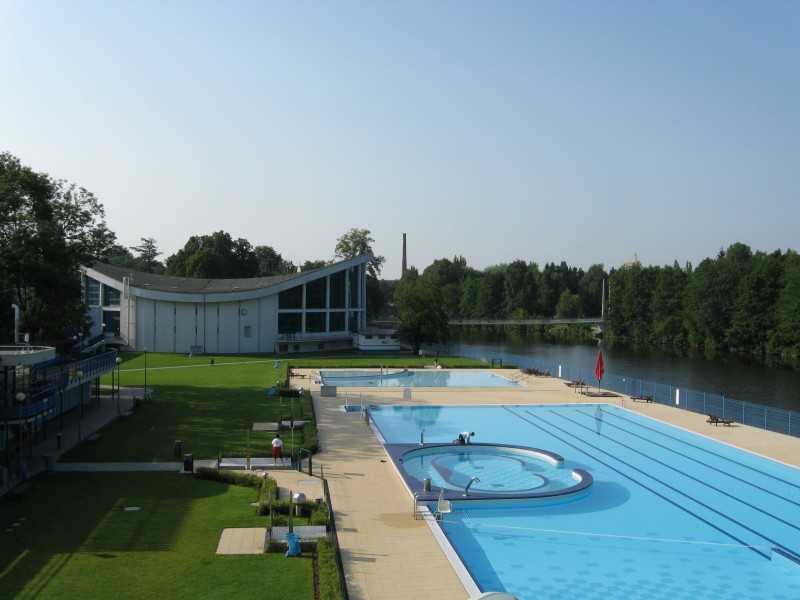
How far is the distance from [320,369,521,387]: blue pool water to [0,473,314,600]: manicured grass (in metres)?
25.2

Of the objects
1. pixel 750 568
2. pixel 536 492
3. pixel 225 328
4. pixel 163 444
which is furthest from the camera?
pixel 225 328

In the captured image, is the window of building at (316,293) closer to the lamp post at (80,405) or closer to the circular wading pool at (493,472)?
the lamp post at (80,405)

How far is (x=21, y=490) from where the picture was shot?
18.7m

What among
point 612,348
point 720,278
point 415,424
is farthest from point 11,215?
point 720,278

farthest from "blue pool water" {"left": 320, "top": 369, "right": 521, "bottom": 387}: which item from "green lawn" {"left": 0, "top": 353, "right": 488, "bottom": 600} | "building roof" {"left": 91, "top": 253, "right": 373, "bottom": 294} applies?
"building roof" {"left": 91, "top": 253, "right": 373, "bottom": 294}

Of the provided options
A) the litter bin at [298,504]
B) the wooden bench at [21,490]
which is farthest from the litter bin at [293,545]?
the wooden bench at [21,490]

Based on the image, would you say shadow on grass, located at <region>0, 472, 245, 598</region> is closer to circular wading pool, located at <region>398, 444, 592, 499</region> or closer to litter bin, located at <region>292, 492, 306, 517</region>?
litter bin, located at <region>292, 492, 306, 517</region>

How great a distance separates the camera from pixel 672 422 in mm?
31062

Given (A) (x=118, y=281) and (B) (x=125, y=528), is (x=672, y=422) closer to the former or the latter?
(B) (x=125, y=528)

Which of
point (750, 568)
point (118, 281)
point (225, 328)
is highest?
point (118, 281)

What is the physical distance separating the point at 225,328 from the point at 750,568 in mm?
51632

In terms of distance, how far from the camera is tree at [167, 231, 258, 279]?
3770 inches

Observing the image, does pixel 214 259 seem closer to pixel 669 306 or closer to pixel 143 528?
pixel 669 306

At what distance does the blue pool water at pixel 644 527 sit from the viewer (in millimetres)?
14672
